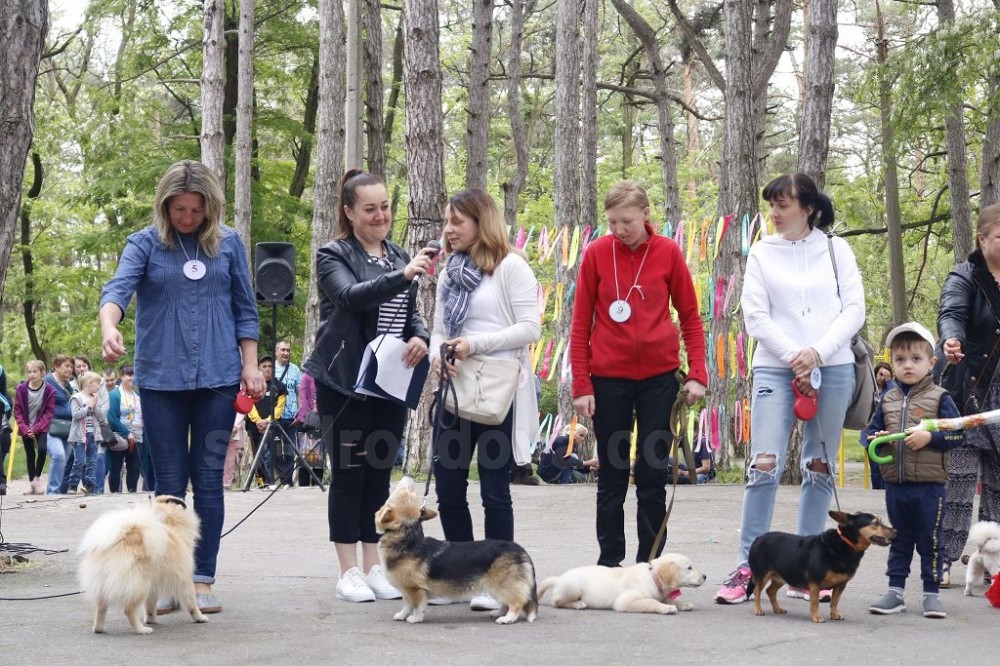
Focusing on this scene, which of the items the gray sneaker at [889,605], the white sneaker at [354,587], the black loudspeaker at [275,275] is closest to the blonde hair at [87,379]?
the black loudspeaker at [275,275]

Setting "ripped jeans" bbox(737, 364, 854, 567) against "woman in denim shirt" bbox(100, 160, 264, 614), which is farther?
"ripped jeans" bbox(737, 364, 854, 567)

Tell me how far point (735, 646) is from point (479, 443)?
169 centimetres

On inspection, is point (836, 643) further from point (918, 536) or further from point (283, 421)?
point (283, 421)

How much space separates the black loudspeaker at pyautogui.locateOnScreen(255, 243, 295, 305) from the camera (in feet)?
42.9

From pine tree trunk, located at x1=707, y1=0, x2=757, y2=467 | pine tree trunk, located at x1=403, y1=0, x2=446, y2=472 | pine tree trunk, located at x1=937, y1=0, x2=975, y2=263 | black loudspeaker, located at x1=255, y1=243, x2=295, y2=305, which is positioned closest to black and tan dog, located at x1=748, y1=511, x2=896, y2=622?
black loudspeaker, located at x1=255, y1=243, x2=295, y2=305

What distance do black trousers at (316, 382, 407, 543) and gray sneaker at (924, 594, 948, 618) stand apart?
2704mm

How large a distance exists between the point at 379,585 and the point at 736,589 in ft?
5.97

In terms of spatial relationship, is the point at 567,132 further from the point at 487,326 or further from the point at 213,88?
the point at 487,326

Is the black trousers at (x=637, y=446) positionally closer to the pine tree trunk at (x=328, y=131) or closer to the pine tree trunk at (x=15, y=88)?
the pine tree trunk at (x=15, y=88)

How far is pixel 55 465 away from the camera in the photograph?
1795 centimetres

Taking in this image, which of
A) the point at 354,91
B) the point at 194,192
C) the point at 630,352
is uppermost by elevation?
the point at 354,91

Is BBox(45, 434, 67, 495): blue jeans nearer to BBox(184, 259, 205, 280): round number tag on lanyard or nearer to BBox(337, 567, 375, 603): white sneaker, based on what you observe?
BBox(337, 567, 375, 603): white sneaker

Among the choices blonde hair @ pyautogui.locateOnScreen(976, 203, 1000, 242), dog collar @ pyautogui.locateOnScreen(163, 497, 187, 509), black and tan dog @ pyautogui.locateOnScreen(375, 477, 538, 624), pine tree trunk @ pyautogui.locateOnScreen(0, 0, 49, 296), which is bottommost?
black and tan dog @ pyautogui.locateOnScreen(375, 477, 538, 624)

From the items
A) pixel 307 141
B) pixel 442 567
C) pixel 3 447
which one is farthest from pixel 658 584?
pixel 307 141
